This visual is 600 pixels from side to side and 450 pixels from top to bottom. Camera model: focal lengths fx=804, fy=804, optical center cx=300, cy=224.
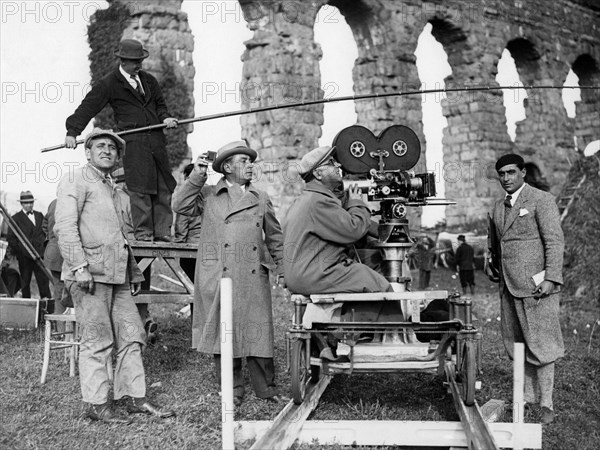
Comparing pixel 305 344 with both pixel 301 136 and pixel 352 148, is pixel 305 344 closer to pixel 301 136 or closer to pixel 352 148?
pixel 352 148

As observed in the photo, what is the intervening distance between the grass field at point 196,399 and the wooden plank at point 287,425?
0.14 metres

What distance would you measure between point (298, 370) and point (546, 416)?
202cm

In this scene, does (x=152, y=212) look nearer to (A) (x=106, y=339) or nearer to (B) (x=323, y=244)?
(A) (x=106, y=339)

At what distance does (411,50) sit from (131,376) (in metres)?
13.9

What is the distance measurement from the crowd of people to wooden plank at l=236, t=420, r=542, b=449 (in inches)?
34.7

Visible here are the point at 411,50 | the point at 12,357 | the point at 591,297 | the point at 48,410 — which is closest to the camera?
the point at 48,410

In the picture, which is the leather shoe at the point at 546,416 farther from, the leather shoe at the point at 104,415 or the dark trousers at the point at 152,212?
the dark trousers at the point at 152,212

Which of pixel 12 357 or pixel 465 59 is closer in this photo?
pixel 12 357

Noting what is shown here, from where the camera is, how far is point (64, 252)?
554cm

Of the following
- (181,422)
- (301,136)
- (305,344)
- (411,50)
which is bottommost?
(181,422)

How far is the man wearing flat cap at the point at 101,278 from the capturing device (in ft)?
18.4

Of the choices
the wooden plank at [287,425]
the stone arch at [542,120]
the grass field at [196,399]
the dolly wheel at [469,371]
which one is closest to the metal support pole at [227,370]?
the wooden plank at [287,425]

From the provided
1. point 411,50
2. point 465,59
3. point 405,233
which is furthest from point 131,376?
point 465,59

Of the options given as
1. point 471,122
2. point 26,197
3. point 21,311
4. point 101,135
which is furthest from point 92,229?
point 471,122
